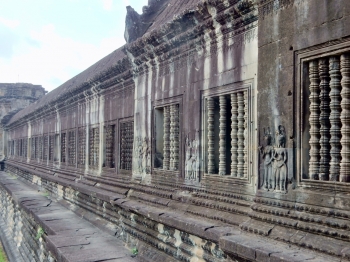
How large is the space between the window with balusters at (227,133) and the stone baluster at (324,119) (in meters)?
0.96

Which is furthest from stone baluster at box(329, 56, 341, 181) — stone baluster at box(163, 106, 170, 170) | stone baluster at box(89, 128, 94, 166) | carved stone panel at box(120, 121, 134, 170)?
stone baluster at box(89, 128, 94, 166)

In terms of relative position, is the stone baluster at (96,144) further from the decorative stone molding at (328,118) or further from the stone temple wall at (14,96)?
the stone temple wall at (14,96)

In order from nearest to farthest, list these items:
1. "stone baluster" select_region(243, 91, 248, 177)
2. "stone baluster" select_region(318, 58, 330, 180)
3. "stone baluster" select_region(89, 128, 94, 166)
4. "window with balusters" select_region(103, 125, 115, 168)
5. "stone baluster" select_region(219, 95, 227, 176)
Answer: "stone baluster" select_region(318, 58, 330, 180) < "stone baluster" select_region(243, 91, 248, 177) < "stone baluster" select_region(219, 95, 227, 176) < "window with balusters" select_region(103, 125, 115, 168) < "stone baluster" select_region(89, 128, 94, 166)

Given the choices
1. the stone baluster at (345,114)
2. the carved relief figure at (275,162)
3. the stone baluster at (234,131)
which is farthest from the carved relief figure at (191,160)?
the stone baluster at (345,114)

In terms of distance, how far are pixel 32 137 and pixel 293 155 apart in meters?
15.8

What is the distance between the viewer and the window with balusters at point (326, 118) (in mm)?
3197

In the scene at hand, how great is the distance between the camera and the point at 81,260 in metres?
5.57

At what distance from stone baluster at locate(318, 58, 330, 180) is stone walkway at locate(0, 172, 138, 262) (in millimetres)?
3344

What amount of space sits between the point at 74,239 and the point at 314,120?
4.78 m

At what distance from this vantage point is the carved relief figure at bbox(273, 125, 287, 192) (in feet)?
11.8

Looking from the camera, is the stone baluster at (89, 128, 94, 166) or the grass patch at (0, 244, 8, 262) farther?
the grass patch at (0, 244, 8, 262)

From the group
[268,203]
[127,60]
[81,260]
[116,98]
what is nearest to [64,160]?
[116,98]

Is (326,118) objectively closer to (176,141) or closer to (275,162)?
(275,162)

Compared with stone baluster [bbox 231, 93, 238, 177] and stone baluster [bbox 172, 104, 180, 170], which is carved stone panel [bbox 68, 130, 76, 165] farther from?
stone baluster [bbox 231, 93, 238, 177]
